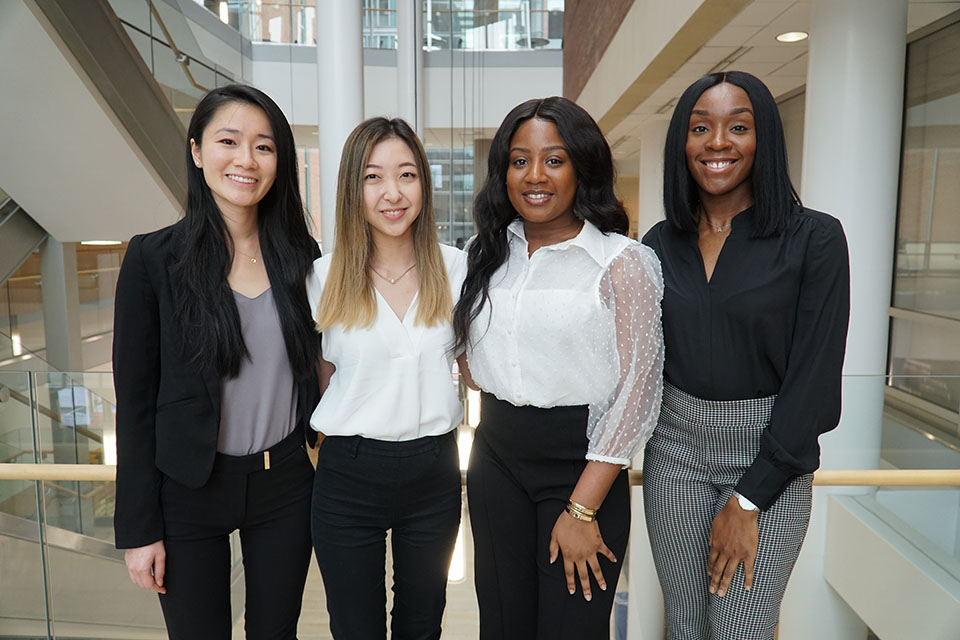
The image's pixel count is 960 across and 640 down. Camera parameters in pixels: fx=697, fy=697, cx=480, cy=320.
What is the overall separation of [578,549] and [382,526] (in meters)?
0.50

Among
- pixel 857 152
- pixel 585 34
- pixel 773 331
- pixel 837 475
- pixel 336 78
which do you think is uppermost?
pixel 585 34

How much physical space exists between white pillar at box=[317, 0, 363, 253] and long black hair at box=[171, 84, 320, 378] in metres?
3.22

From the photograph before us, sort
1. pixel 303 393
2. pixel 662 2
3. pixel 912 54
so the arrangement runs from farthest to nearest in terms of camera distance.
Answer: pixel 912 54
pixel 662 2
pixel 303 393

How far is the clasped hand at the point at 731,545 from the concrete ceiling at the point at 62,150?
484cm

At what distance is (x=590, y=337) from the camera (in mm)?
1635

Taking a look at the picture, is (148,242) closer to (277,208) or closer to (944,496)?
(277,208)

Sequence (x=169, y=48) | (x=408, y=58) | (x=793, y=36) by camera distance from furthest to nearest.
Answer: (x=408, y=58), (x=169, y=48), (x=793, y=36)

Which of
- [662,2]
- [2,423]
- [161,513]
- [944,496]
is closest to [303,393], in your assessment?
[161,513]

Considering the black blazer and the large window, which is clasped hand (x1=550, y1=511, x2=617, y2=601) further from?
the large window

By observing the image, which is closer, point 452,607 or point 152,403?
point 152,403

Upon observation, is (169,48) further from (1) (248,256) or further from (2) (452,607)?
(2) (452,607)

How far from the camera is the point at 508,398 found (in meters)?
1.71

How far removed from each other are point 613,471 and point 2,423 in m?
2.93

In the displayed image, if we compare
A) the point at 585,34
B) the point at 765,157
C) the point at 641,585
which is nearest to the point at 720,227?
the point at 765,157
